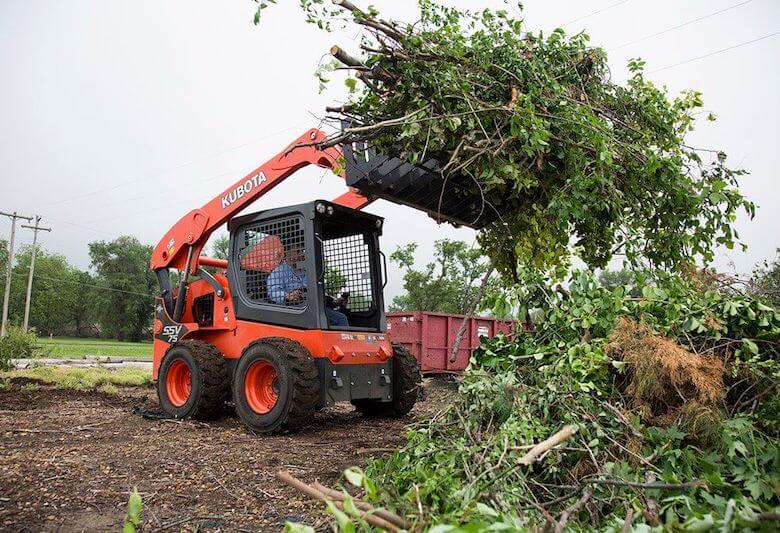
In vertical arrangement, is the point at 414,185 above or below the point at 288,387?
above

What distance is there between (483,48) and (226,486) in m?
3.81

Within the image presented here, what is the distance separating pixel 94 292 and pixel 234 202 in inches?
2810

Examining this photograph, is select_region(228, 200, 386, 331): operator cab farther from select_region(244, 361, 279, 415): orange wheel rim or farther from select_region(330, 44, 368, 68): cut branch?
select_region(330, 44, 368, 68): cut branch

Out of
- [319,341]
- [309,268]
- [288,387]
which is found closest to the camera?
[288,387]

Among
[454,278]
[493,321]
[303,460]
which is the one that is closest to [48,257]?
[454,278]

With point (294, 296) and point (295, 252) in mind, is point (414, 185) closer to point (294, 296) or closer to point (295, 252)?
point (295, 252)

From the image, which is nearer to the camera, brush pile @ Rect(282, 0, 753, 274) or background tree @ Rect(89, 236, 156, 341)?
brush pile @ Rect(282, 0, 753, 274)

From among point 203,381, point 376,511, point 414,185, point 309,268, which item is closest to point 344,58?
point 414,185

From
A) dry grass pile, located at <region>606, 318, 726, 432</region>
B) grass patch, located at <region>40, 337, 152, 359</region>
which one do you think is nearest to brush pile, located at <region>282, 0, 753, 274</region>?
dry grass pile, located at <region>606, 318, 726, 432</region>

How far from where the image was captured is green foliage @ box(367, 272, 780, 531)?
101 inches

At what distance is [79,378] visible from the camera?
10227 millimetres

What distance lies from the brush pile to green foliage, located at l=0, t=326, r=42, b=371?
10491 mm

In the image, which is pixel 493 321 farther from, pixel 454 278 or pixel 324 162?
pixel 454 278

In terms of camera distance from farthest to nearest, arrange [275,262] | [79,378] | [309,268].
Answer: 1. [79,378]
2. [275,262]
3. [309,268]
